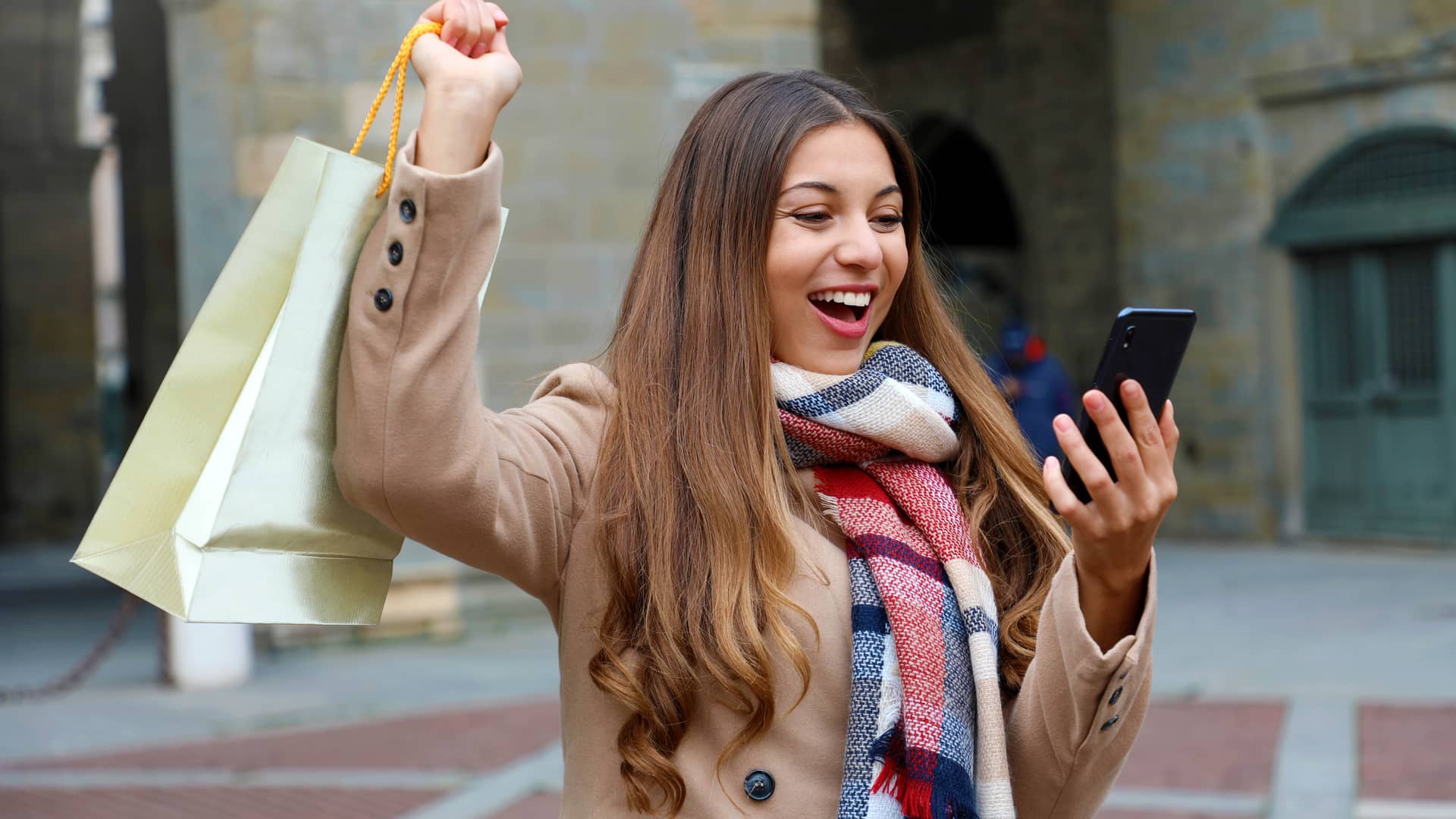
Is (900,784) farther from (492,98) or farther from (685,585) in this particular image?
(492,98)

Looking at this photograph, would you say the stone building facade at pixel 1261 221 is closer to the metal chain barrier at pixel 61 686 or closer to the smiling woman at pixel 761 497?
the metal chain barrier at pixel 61 686

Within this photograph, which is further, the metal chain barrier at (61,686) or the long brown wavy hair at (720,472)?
the metal chain barrier at (61,686)

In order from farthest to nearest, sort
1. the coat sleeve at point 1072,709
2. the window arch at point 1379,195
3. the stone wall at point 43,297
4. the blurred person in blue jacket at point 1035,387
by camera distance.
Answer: the stone wall at point 43,297, the window arch at point 1379,195, the blurred person in blue jacket at point 1035,387, the coat sleeve at point 1072,709

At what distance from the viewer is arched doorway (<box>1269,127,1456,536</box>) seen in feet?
41.3

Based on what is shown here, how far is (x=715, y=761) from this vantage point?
174 centimetres

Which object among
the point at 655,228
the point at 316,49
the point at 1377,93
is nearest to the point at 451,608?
the point at 316,49

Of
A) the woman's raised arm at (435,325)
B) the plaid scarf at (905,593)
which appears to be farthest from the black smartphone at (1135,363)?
the woman's raised arm at (435,325)

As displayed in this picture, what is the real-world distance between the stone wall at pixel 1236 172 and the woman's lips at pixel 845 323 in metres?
12.3

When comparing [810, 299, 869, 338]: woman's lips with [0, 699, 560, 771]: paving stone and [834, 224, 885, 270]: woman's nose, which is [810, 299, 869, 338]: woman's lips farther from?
[0, 699, 560, 771]: paving stone

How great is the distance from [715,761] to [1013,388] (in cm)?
864

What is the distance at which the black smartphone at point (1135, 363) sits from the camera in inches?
60.1

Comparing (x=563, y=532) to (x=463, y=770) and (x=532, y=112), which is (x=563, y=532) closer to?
(x=463, y=770)

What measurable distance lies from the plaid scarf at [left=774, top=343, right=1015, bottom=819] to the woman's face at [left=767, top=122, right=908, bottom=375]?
45mm

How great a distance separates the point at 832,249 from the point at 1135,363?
0.46 m
